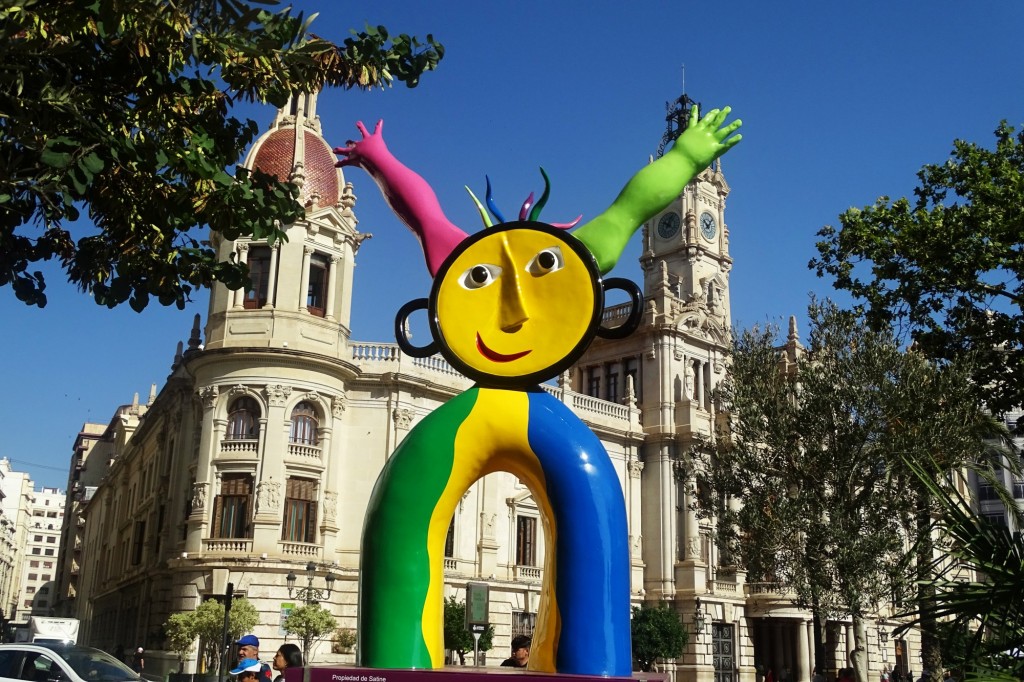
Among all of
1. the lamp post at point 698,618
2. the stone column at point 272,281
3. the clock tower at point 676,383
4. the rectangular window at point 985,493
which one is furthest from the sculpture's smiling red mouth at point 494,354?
the rectangular window at point 985,493

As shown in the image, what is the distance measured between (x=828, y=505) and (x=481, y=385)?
10.1 metres

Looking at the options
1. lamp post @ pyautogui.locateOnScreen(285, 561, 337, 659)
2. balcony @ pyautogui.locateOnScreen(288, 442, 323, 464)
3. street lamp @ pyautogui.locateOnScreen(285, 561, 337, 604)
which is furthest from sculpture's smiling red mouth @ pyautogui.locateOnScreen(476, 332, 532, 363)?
balcony @ pyautogui.locateOnScreen(288, 442, 323, 464)

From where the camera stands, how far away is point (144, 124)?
353 inches

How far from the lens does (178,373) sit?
33.4 metres

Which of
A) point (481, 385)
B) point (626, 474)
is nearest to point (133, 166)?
point (481, 385)

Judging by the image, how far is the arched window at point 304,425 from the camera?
28797 mm

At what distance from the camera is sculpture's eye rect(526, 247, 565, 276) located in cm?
794

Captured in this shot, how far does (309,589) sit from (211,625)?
293cm

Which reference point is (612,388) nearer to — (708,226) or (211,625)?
(708,226)

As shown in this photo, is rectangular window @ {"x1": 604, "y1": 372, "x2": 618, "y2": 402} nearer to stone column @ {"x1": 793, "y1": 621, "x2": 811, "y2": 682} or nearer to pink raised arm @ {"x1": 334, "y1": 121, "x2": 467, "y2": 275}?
stone column @ {"x1": 793, "y1": 621, "x2": 811, "y2": 682}

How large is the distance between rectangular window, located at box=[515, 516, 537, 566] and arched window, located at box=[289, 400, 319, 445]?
8.32 metres

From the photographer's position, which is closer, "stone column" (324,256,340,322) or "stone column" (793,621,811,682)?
"stone column" (324,256,340,322)

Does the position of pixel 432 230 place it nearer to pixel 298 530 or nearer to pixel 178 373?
pixel 298 530

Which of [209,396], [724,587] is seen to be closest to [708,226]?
[724,587]
